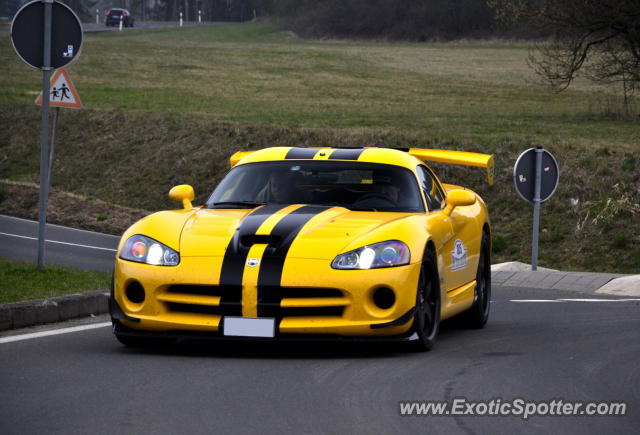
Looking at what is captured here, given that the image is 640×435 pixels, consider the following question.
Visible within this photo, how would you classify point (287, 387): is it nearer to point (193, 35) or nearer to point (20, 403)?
point (20, 403)

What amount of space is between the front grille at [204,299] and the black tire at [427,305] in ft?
4.03

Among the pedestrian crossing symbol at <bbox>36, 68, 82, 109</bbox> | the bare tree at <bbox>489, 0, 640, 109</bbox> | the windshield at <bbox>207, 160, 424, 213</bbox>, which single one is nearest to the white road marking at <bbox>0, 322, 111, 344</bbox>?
the windshield at <bbox>207, 160, 424, 213</bbox>

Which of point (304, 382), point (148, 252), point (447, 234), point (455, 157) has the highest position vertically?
point (455, 157)

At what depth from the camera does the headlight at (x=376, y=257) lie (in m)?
7.94

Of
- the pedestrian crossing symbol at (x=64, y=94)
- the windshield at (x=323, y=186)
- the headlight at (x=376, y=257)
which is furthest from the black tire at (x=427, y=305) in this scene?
the pedestrian crossing symbol at (x=64, y=94)

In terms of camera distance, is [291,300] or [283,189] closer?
[291,300]

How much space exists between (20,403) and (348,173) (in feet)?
12.5

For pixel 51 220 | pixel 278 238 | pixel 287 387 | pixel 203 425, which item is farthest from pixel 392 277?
pixel 51 220

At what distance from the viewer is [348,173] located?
9398 mm

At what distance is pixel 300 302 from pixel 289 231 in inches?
23.2

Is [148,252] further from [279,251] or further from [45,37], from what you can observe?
[45,37]

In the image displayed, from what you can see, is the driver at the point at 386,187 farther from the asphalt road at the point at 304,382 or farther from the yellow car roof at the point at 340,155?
the asphalt road at the point at 304,382

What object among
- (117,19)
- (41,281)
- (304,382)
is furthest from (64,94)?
(117,19)

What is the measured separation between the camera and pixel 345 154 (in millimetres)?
9727
